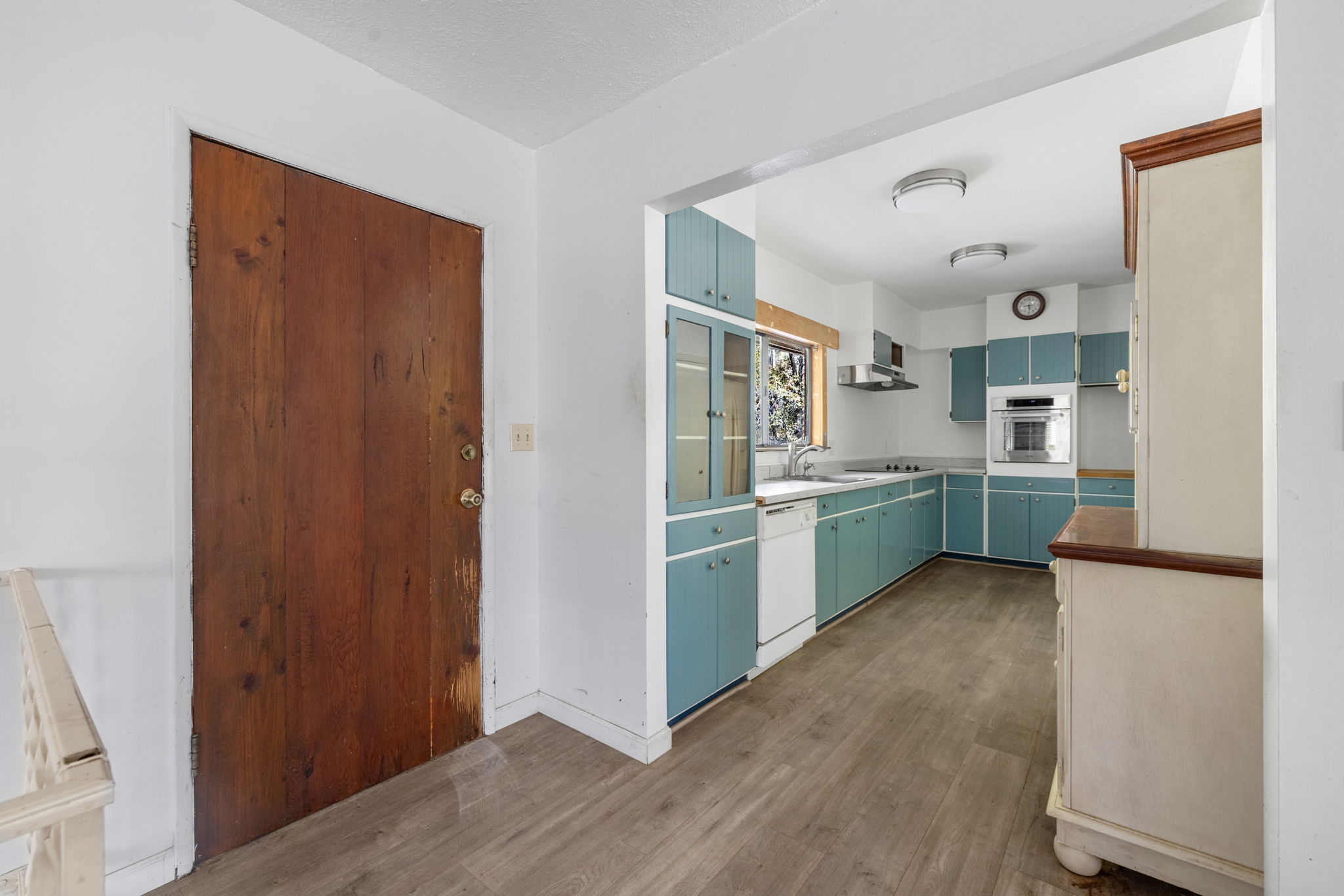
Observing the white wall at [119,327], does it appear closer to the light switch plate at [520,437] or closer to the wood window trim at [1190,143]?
the light switch plate at [520,437]

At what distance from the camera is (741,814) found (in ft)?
6.11

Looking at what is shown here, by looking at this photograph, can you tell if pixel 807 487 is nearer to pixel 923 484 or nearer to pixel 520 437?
pixel 520 437

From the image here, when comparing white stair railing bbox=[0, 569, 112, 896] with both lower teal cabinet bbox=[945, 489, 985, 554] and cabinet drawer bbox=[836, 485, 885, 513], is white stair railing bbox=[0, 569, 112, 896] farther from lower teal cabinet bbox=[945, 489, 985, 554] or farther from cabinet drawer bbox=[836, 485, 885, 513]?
lower teal cabinet bbox=[945, 489, 985, 554]

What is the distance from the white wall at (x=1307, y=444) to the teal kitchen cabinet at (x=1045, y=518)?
428 cm

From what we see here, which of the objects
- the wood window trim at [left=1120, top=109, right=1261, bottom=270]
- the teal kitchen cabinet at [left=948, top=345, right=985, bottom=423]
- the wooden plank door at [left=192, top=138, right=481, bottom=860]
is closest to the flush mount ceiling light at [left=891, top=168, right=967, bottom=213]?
the wood window trim at [left=1120, top=109, right=1261, bottom=270]

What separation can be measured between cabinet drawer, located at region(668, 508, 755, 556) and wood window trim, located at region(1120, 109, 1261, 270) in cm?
170

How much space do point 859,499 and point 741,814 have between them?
240 centimetres

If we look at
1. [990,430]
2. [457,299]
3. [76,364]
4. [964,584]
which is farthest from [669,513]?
[990,430]

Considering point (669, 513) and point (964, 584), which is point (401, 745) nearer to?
point (669, 513)

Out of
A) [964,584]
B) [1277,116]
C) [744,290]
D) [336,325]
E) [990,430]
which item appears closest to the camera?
[1277,116]

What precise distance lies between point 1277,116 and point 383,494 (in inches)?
98.0

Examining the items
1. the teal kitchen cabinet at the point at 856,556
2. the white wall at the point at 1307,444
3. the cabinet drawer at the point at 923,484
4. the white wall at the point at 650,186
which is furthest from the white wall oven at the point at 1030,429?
the white wall at the point at 1307,444

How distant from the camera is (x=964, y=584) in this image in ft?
15.3

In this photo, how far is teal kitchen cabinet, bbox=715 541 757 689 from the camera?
8.51ft
